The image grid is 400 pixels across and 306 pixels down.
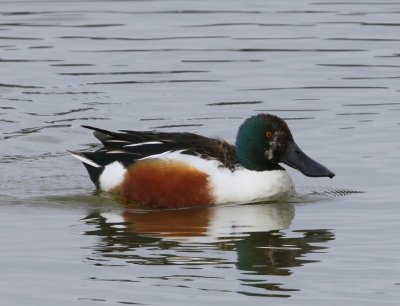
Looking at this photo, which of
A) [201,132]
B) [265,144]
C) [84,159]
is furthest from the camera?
[201,132]

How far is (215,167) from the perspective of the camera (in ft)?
39.5

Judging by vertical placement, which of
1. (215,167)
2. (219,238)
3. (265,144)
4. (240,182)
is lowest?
(219,238)

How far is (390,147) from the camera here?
44.1 feet

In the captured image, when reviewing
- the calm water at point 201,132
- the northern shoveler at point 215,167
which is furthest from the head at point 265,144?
the calm water at point 201,132

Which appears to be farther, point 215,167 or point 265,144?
point 265,144

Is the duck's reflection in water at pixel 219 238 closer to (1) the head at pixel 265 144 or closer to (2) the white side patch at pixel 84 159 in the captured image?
(1) the head at pixel 265 144

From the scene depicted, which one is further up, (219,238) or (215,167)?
(215,167)

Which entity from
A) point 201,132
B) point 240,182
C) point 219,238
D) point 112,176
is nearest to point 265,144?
point 240,182

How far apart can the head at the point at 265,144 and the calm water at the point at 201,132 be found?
0.35 meters

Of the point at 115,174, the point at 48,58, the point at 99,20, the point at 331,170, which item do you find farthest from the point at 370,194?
the point at 99,20

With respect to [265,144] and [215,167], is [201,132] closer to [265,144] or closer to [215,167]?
[265,144]

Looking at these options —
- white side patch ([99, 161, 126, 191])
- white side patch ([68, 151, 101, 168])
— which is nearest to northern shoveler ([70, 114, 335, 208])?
white side patch ([99, 161, 126, 191])

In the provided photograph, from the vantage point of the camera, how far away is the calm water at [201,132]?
30.8 ft

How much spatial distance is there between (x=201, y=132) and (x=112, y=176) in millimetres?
2167
